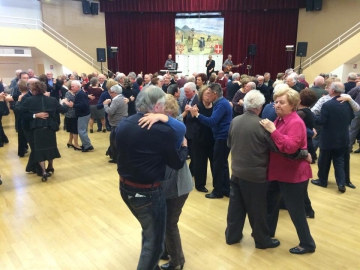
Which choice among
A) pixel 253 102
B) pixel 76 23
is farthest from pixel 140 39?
pixel 253 102

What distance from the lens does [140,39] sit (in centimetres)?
1538

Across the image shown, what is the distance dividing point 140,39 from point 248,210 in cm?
1388

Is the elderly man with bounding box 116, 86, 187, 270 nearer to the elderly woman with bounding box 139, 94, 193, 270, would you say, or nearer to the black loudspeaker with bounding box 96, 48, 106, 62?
the elderly woman with bounding box 139, 94, 193, 270

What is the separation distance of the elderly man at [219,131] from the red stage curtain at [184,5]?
11.3 metres

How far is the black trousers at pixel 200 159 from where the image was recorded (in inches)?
163

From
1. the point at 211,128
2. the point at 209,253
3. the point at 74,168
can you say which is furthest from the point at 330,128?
the point at 74,168

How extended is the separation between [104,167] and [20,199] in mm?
1593

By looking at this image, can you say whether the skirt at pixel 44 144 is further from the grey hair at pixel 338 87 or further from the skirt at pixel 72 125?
the grey hair at pixel 338 87

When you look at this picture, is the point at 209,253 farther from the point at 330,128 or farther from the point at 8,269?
the point at 330,128

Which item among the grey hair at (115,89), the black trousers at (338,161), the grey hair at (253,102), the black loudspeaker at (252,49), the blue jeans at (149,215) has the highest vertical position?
the black loudspeaker at (252,49)

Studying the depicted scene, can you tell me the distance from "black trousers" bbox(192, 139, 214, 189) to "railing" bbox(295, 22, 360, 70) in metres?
10.2

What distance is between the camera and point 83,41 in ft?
47.4

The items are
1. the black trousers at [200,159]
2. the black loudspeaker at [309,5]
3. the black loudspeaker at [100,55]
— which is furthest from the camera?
the black loudspeaker at [100,55]

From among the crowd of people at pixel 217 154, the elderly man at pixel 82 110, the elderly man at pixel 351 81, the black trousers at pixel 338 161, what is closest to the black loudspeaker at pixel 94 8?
the elderly man at pixel 82 110
